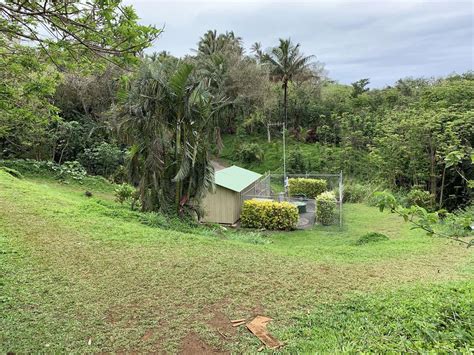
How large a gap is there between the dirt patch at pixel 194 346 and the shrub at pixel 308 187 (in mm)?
15749

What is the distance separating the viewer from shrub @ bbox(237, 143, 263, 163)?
25769 millimetres

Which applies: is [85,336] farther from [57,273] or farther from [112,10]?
[112,10]

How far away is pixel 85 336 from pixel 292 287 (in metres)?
2.44

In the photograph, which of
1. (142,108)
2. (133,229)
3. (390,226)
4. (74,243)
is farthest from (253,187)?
(74,243)

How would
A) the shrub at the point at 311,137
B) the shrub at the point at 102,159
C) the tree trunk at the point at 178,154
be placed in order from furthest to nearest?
the shrub at the point at 311,137 → the shrub at the point at 102,159 → the tree trunk at the point at 178,154

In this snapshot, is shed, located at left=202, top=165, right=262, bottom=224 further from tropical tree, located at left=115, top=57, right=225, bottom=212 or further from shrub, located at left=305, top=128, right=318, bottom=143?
shrub, located at left=305, top=128, right=318, bottom=143

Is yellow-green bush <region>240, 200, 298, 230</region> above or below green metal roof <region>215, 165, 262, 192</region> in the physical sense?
below

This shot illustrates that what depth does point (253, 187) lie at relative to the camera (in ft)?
48.8

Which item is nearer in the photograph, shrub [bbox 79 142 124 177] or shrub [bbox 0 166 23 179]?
shrub [bbox 0 166 23 179]

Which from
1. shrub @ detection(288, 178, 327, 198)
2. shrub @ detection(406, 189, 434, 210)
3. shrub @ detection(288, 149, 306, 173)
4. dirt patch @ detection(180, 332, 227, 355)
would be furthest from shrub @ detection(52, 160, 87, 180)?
shrub @ detection(406, 189, 434, 210)

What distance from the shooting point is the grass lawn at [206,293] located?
128 inches

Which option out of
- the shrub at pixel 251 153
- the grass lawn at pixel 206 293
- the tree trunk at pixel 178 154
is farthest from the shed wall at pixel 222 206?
the shrub at pixel 251 153

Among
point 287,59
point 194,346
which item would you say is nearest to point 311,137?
point 287,59

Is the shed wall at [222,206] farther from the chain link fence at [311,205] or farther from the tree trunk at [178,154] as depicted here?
the tree trunk at [178,154]
